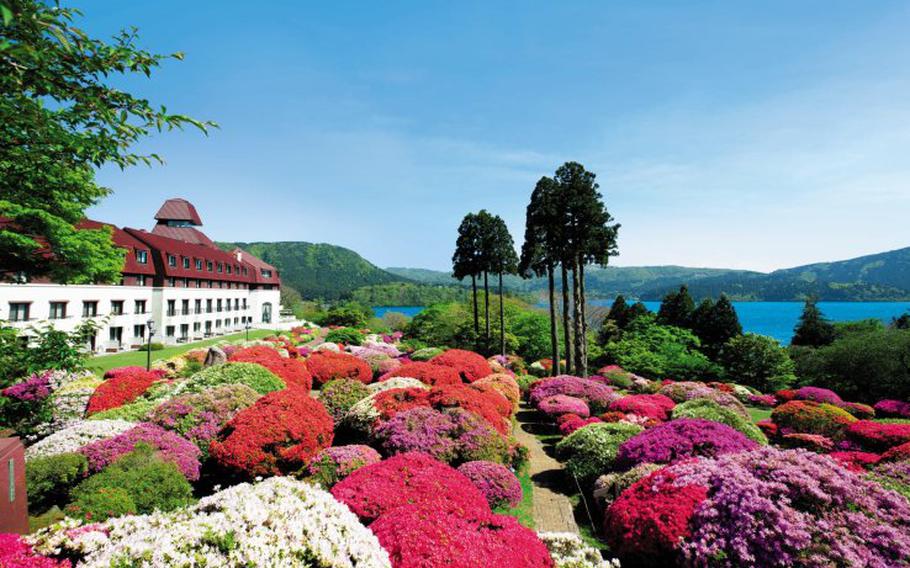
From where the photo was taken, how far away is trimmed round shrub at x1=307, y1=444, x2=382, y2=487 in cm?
818

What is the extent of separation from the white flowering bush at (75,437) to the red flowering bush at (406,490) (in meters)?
6.88

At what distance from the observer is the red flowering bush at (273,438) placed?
895 cm

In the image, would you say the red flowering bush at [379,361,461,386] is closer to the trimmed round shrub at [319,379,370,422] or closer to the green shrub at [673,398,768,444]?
the trimmed round shrub at [319,379,370,422]

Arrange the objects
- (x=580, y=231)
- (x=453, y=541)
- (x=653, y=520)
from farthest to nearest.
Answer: (x=580, y=231) < (x=653, y=520) < (x=453, y=541)

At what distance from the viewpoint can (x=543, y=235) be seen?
26531 mm

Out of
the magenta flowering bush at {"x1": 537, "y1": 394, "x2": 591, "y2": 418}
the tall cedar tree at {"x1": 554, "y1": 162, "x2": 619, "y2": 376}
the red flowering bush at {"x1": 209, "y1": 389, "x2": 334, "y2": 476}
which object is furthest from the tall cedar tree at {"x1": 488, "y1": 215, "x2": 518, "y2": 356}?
the red flowering bush at {"x1": 209, "y1": 389, "x2": 334, "y2": 476}

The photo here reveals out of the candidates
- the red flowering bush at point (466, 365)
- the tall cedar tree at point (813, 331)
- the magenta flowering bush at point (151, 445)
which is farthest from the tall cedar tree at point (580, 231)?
the tall cedar tree at point (813, 331)

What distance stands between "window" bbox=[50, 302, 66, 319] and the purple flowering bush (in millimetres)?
32036

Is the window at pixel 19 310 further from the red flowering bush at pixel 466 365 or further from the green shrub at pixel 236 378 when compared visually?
the red flowering bush at pixel 466 365

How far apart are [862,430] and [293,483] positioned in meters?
16.8

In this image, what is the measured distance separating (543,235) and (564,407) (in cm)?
1308

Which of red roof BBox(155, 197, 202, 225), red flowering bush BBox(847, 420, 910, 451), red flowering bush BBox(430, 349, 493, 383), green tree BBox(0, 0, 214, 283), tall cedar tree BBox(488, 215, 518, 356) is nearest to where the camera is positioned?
green tree BBox(0, 0, 214, 283)

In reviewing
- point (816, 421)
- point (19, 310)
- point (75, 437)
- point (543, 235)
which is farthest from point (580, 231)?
point (19, 310)

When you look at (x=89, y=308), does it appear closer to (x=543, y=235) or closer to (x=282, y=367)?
(x=282, y=367)
